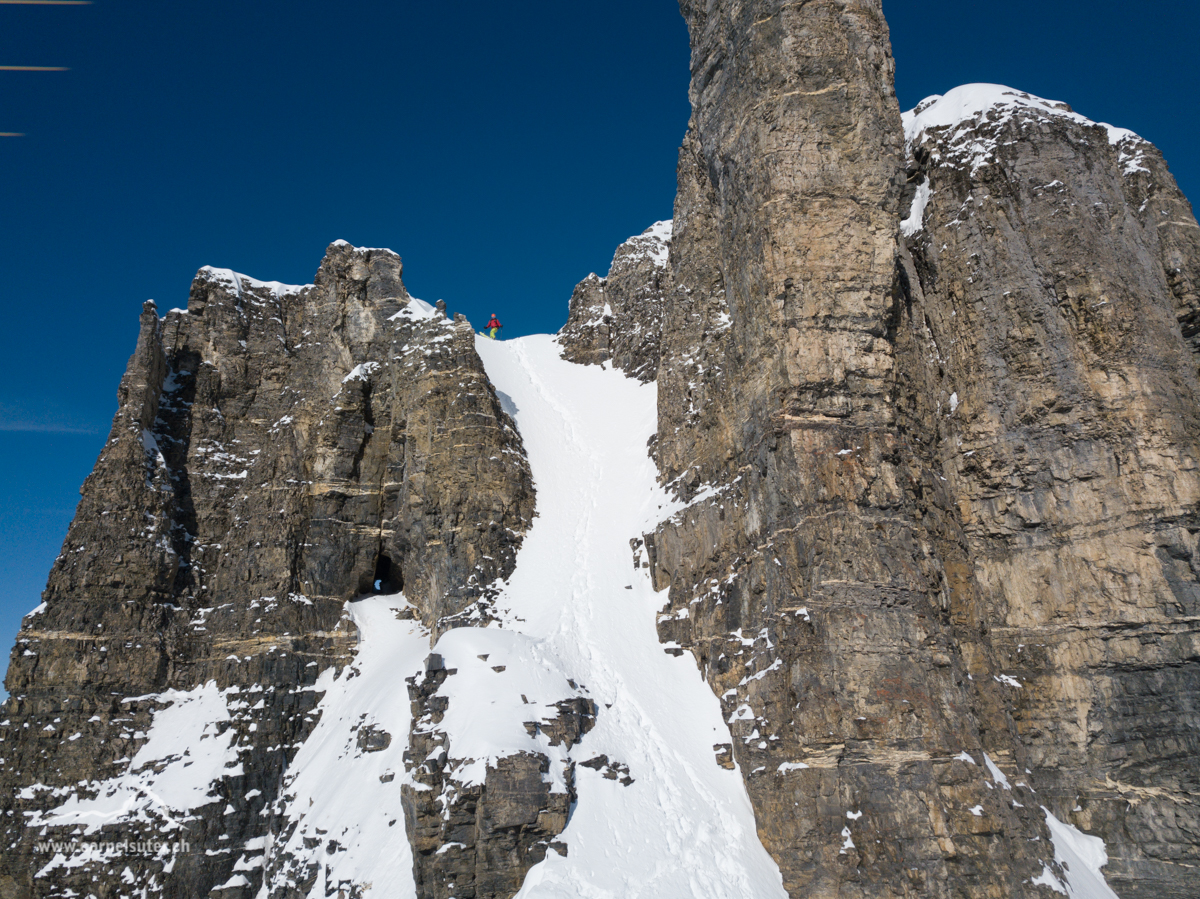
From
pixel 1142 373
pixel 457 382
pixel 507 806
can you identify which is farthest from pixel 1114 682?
pixel 457 382

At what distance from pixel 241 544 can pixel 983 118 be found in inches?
1292

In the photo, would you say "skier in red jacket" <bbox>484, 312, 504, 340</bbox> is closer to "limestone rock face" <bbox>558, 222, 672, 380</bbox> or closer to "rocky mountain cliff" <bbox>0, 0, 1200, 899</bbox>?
"limestone rock face" <bbox>558, 222, 672, 380</bbox>

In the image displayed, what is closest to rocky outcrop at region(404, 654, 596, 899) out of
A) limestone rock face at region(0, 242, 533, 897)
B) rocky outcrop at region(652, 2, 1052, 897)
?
rocky outcrop at region(652, 2, 1052, 897)

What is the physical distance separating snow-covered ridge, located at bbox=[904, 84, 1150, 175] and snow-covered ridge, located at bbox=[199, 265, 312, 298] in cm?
3147

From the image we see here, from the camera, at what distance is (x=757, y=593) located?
72.8ft

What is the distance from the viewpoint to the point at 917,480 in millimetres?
21625

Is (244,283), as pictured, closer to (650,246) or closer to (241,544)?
(241,544)

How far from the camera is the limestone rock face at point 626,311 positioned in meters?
45.6

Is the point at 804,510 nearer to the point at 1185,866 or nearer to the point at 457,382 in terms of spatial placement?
the point at 1185,866

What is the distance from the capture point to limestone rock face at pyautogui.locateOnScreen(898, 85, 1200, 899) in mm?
19578

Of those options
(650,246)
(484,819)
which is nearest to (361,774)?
(484,819)

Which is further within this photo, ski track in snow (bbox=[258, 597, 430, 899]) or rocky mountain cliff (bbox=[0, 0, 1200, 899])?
ski track in snow (bbox=[258, 597, 430, 899])

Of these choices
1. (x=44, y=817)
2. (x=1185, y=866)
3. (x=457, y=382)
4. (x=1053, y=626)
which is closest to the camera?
(x=1185, y=866)

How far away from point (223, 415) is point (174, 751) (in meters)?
16.5
